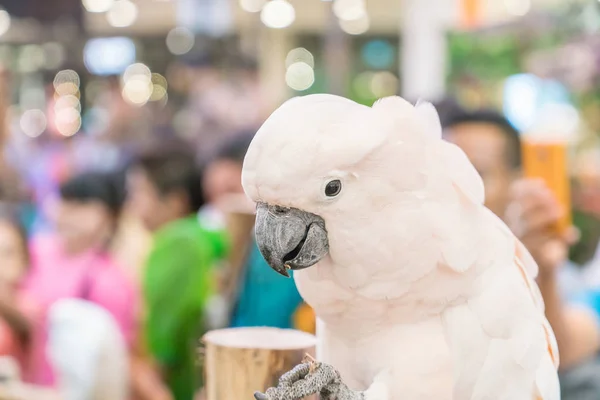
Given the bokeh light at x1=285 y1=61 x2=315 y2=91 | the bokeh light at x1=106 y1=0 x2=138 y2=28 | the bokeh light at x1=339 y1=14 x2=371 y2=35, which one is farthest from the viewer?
the bokeh light at x1=285 y1=61 x2=315 y2=91

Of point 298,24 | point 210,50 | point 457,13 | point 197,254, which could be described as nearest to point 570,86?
point 457,13

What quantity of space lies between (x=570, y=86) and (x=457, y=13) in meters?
0.55

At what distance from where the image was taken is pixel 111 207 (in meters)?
1.72

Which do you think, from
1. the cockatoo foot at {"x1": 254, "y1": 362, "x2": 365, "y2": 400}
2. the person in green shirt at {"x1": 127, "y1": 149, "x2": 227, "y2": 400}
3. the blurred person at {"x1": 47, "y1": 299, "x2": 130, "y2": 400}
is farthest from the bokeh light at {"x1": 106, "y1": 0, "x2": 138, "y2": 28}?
the cockatoo foot at {"x1": 254, "y1": 362, "x2": 365, "y2": 400}

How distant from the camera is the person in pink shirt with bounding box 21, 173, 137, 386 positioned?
4.89ft

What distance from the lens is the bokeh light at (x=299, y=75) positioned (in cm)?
641

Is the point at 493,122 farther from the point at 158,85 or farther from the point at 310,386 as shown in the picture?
the point at 158,85

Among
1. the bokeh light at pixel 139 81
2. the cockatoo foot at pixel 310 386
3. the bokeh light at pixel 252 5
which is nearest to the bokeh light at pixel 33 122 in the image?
the bokeh light at pixel 139 81

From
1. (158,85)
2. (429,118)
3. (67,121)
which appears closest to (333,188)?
(429,118)

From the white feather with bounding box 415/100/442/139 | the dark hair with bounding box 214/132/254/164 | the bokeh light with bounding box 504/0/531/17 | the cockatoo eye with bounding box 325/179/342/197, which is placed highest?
the bokeh light with bounding box 504/0/531/17

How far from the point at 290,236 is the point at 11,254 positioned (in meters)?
1.17

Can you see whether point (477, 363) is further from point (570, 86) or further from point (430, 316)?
point (570, 86)

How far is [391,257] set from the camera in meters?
0.57

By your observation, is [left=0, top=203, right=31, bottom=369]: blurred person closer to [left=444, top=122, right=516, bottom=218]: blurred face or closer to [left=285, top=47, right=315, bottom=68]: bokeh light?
[left=444, top=122, right=516, bottom=218]: blurred face
